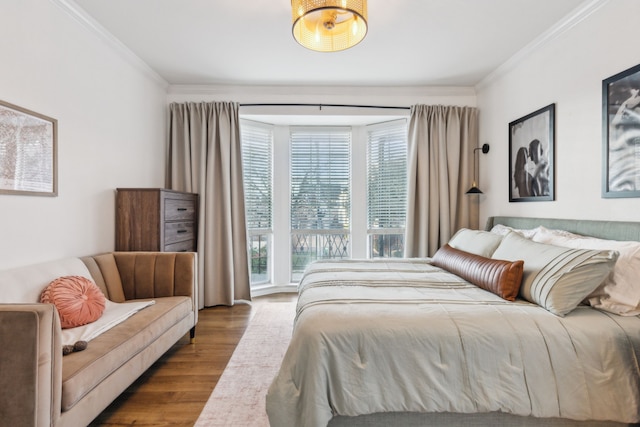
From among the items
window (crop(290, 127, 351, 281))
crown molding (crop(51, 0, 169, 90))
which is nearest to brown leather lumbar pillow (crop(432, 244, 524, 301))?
window (crop(290, 127, 351, 281))

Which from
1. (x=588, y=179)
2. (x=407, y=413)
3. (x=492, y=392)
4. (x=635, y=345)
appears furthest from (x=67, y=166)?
(x=588, y=179)

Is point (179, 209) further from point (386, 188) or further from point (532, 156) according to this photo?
point (532, 156)

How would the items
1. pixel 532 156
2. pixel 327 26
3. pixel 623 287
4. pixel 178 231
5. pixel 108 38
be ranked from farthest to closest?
1. pixel 178 231
2. pixel 532 156
3. pixel 108 38
4. pixel 327 26
5. pixel 623 287

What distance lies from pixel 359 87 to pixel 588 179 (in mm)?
2486

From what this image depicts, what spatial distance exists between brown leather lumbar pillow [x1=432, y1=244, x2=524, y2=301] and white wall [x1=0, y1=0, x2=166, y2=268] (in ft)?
9.45

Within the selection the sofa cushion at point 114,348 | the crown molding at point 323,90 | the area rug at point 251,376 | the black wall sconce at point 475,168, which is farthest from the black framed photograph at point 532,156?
the sofa cushion at point 114,348

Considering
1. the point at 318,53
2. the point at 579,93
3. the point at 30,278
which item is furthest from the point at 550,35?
the point at 30,278

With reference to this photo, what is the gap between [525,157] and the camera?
9.75ft

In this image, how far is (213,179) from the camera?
3.71 metres

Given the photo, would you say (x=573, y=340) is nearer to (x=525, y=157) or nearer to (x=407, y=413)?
(x=407, y=413)

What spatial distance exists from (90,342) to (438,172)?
140 inches

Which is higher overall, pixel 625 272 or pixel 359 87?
pixel 359 87

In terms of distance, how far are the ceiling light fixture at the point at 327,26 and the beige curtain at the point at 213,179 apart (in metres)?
1.92

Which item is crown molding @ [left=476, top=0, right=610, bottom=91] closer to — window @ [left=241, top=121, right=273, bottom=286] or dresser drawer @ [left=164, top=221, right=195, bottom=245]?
window @ [left=241, top=121, right=273, bottom=286]
